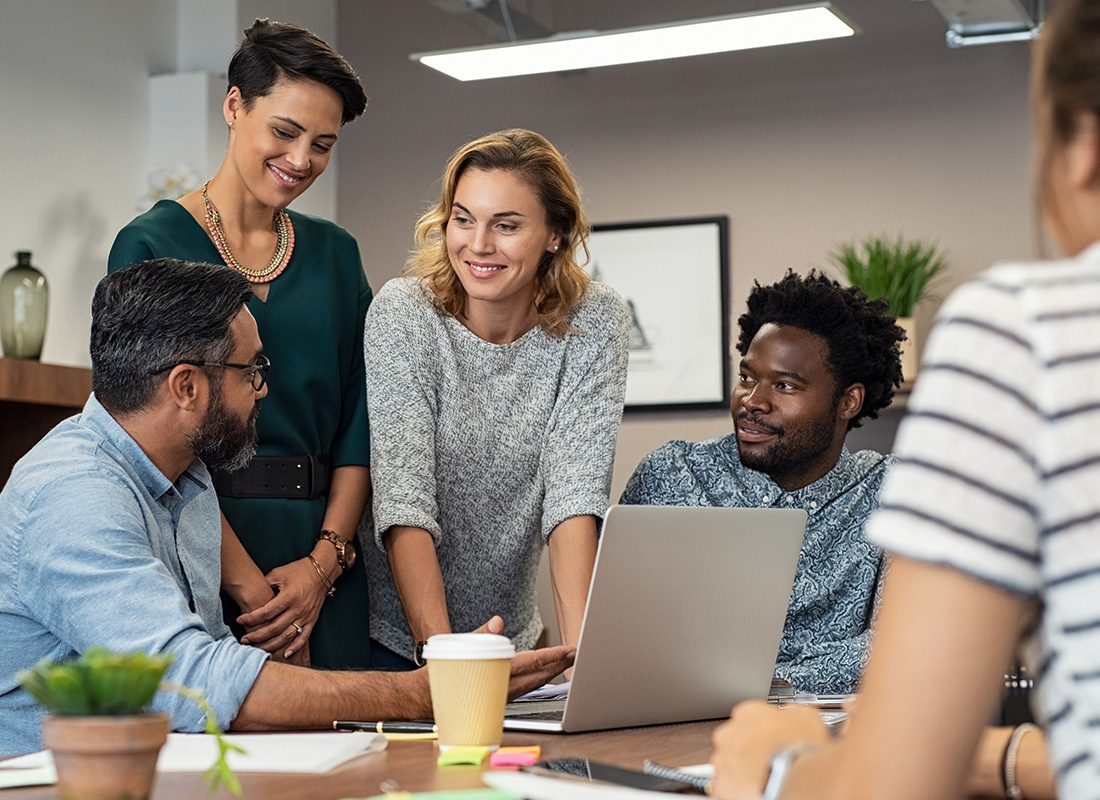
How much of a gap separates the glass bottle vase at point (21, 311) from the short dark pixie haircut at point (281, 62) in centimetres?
187

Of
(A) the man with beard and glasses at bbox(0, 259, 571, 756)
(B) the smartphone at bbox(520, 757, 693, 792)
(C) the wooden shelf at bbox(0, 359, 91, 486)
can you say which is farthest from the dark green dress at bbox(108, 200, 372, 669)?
(C) the wooden shelf at bbox(0, 359, 91, 486)

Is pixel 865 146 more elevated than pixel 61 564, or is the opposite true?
pixel 865 146

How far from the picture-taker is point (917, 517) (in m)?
0.70

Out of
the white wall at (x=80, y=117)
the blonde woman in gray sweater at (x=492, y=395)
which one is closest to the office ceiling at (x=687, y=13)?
the white wall at (x=80, y=117)

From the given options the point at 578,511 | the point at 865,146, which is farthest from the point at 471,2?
the point at 578,511

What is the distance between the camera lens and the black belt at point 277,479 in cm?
218

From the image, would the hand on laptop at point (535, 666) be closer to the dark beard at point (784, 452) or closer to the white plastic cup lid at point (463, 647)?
the white plastic cup lid at point (463, 647)

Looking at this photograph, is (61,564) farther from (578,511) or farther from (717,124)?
(717,124)

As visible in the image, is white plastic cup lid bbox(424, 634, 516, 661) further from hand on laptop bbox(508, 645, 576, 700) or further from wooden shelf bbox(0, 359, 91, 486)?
wooden shelf bbox(0, 359, 91, 486)

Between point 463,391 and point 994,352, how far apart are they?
1.59 meters

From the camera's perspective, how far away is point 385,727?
4.91 feet

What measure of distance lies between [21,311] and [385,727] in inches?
109

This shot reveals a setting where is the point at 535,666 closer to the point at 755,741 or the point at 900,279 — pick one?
the point at 755,741

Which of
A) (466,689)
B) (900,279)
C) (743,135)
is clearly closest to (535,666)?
(466,689)
